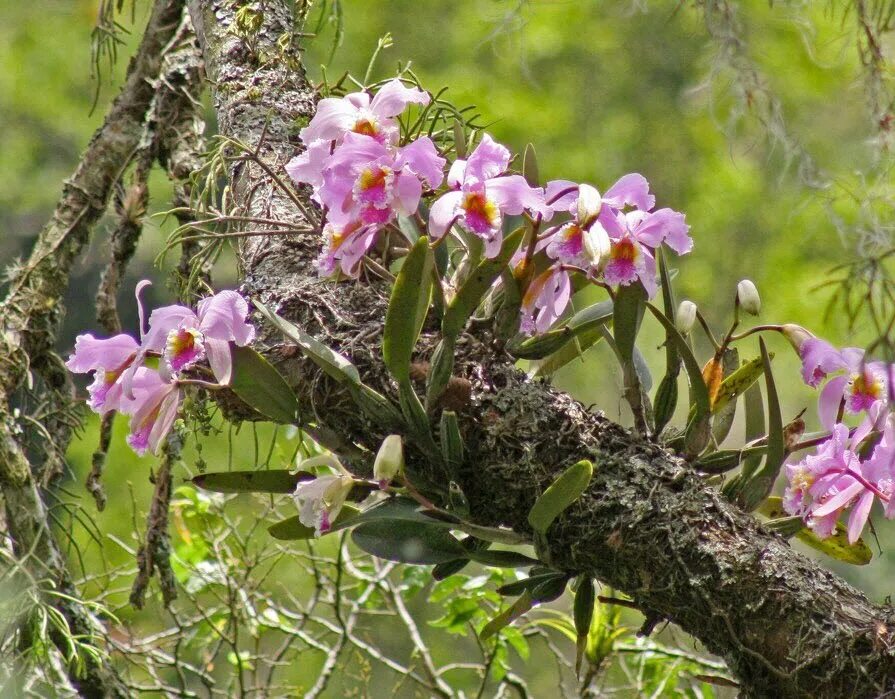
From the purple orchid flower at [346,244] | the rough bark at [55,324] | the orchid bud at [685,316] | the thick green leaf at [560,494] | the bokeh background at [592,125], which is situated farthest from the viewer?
the bokeh background at [592,125]

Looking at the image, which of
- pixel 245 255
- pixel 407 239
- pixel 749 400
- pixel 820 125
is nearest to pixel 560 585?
pixel 749 400

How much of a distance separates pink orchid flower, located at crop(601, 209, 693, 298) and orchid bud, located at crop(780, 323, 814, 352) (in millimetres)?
155

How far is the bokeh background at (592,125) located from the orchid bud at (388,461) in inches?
168

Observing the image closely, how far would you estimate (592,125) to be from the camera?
6254mm

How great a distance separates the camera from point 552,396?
3.60 ft

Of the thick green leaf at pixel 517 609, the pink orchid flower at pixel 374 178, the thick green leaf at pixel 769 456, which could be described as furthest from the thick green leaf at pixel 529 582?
the pink orchid flower at pixel 374 178

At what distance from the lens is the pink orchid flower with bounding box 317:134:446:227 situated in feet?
3.42

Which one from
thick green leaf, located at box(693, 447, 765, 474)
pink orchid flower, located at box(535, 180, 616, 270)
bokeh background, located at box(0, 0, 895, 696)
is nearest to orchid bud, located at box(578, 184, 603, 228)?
pink orchid flower, located at box(535, 180, 616, 270)

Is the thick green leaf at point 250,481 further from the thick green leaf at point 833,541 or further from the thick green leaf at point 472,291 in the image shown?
the thick green leaf at point 833,541

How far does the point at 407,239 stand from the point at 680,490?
419 mm

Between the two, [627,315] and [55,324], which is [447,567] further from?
[55,324]

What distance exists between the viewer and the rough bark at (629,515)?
987 mm

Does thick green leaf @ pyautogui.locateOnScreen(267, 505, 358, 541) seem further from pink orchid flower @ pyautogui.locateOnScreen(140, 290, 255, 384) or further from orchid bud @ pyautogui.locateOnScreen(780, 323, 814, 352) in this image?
orchid bud @ pyautogui.locateOnScreen(780, 323, 814, 352)

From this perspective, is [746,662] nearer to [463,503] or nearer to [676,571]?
[676,571]
